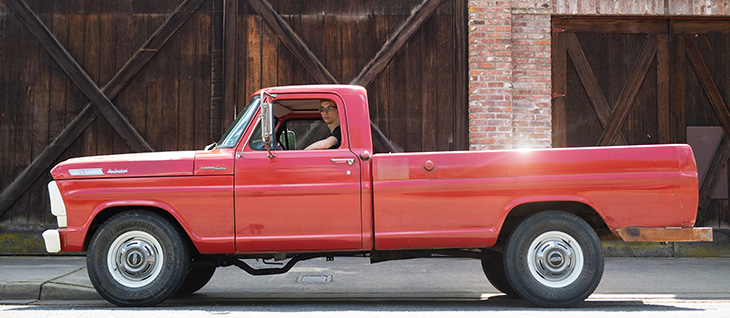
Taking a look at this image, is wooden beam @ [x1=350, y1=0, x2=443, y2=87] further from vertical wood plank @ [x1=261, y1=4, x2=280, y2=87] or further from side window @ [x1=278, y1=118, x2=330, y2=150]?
side window @ [x1=278, y1=118, x2=330, y2=150]

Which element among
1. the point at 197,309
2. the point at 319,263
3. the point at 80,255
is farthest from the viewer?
the point at 80,255

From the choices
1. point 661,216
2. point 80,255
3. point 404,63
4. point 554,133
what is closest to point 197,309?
point 661,216

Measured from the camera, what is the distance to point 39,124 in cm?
1005

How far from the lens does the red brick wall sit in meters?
9.91

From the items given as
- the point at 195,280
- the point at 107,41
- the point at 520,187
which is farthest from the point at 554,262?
the point at 107,41

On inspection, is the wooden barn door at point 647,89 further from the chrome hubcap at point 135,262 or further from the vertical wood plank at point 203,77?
the chrome hubcap at point 135,262

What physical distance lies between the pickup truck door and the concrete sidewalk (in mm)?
1043

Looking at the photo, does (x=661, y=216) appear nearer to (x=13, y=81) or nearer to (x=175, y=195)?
(x=175, y=195)

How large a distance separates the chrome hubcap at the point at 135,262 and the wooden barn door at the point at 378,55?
4404 mm

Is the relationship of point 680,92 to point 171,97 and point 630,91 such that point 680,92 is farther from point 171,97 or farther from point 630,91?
point 171,97

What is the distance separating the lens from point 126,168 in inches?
238

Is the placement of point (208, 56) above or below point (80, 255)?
above

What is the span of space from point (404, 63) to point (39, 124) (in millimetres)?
5281

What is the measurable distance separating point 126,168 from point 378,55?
4.92 meters
